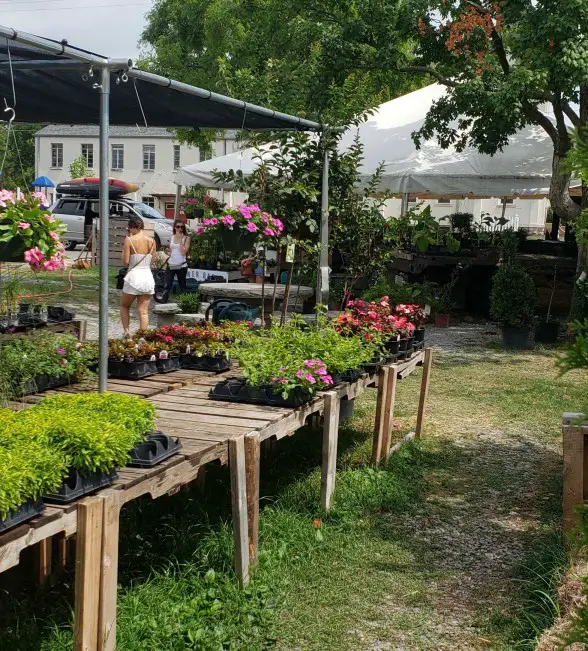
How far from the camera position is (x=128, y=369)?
5566 mm

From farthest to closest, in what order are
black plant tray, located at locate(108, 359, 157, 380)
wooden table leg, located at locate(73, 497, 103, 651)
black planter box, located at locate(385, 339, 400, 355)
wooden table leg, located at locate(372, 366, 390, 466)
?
black planter box, located at locate(385, 339, 400, 355), wooden table leg, located at locate(372, 366, 390, 466), black plant tray, located at locate(108, 359, 157, 380), wooden table leg, located at locate(73, 497, 103, 651)

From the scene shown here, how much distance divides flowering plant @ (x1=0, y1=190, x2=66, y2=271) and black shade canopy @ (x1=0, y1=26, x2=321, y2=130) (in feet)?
2.25

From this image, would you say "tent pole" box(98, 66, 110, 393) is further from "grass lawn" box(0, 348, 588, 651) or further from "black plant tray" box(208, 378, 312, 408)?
"grass lawn" box(0, 348, 588, 651)

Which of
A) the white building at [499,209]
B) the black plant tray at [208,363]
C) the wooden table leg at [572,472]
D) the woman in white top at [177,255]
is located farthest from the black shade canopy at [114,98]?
the white building at [499,209]

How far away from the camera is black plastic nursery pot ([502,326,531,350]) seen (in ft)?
39.1

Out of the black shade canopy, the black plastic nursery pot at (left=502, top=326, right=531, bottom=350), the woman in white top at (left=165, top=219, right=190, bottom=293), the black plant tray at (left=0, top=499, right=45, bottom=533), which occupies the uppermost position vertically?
the black shade canopy

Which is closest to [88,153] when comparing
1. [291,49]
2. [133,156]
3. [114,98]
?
[133,156]

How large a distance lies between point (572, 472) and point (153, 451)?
230 cm

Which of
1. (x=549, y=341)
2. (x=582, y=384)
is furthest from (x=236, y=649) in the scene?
(x=549, y=341)

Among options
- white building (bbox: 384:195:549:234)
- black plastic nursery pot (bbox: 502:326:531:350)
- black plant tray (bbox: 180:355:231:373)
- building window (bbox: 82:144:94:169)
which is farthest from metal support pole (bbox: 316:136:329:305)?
building window (bbox: 82:144:94:169)

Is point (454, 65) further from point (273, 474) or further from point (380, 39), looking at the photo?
point (273, 474)

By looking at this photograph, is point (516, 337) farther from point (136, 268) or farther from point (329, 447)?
point (329, 447)

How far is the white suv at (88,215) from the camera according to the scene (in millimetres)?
24844

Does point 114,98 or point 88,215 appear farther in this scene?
point 88,215
